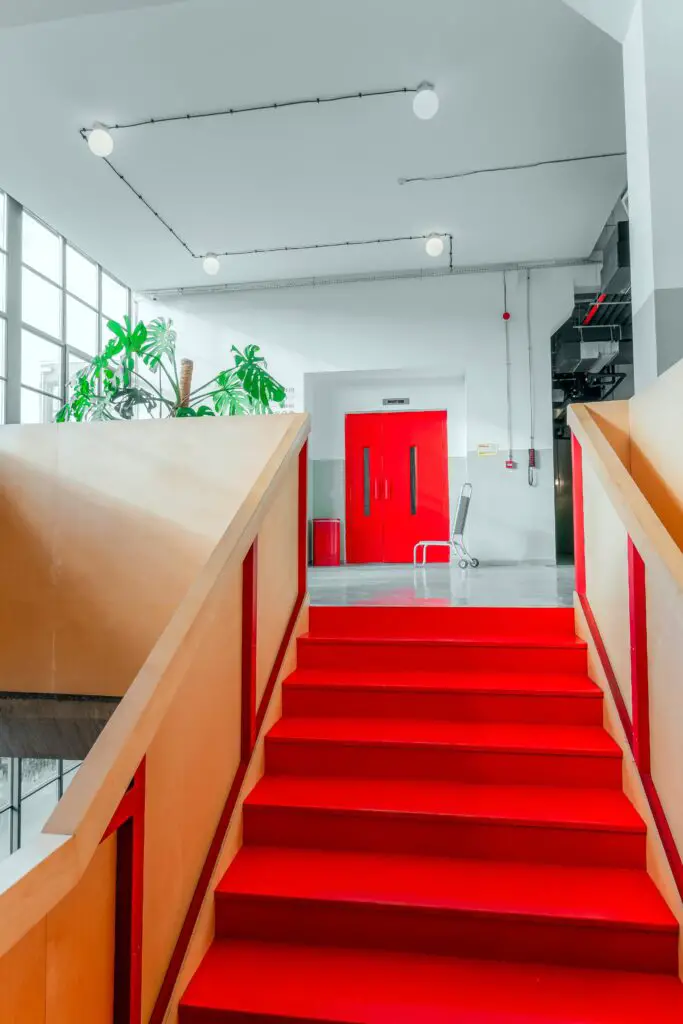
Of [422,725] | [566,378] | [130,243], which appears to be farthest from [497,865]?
[566,378]

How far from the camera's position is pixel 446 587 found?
512 centimetres

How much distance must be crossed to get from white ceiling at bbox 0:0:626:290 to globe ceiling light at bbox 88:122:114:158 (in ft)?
0.41

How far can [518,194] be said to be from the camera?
6746 millimetres

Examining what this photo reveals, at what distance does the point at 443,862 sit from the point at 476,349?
730 cm

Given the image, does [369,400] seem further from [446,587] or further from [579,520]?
[579,520]

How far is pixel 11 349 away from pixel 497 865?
22.0 ft

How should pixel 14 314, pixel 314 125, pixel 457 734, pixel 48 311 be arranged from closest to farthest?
pixel 457 734 → pixel 314 125 → pixel 14 314 → pixel 48 311

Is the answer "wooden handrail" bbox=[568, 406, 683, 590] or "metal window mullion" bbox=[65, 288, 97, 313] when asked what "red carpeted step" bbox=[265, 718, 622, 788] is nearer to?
"wooden handrail" bbox=[568, 406, 683, 590]

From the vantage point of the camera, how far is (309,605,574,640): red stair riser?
335cm

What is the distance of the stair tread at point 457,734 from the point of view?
2508mm

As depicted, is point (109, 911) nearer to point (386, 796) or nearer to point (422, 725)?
point (386, 796)

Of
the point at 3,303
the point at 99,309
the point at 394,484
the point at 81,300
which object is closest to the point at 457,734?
the point at 3,303

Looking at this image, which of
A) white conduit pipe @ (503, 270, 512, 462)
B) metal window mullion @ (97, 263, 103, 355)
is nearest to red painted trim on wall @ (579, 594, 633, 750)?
white conduit pipe @ (503, 270, 512, 462)

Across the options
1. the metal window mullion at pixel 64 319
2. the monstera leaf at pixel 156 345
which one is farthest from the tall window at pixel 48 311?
the monstera leaf at pixel 156 345
